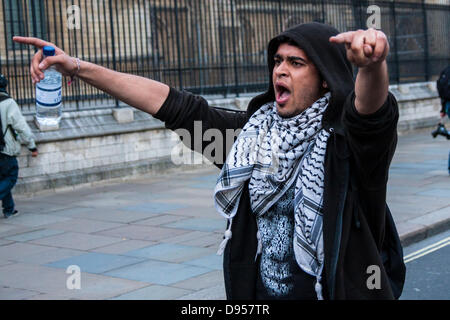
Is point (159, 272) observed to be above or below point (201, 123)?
below

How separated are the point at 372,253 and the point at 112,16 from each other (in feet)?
37.2

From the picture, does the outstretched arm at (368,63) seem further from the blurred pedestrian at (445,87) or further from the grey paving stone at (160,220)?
the blurred pedestrian at (445,87)

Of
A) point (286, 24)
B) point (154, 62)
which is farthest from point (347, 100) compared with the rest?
point (286, 24)

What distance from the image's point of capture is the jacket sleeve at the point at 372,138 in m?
2.18

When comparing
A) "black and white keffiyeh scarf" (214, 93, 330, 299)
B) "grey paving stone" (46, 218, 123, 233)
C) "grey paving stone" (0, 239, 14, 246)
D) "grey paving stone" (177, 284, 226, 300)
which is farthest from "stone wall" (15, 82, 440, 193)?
"black and white keffiyeh scarf" (214, 93, 330, 299)

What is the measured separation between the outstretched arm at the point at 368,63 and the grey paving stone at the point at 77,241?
5622 millimetres

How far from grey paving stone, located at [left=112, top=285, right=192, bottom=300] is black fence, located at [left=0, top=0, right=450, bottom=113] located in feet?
22.0

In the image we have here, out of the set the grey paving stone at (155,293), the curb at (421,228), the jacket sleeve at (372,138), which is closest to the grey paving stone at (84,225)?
the grey paving stone at (155,293)

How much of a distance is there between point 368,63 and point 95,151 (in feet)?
35.2

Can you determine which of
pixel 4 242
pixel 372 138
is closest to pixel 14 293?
pixel 4 242

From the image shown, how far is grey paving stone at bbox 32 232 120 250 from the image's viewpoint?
7.49 metres

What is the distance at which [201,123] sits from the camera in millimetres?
2828

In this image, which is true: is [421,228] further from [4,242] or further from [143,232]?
[4,242]

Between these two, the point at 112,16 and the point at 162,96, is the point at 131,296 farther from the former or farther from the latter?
the point at 112,16
